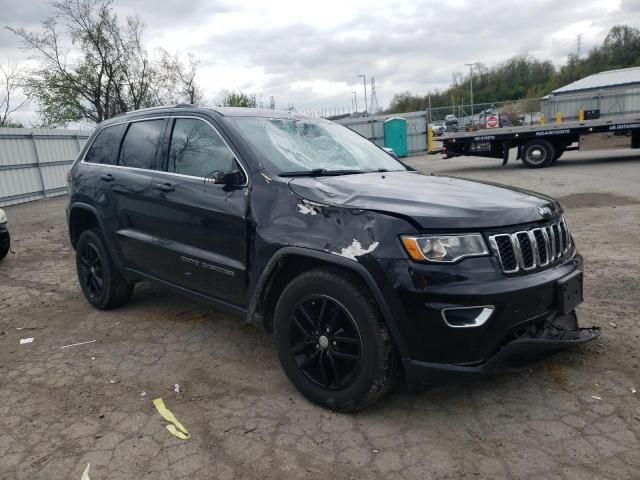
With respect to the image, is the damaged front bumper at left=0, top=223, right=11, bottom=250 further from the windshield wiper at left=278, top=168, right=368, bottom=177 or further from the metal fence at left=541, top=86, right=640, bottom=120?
the metal fence at left=541, top=86, right=640, bottom=120

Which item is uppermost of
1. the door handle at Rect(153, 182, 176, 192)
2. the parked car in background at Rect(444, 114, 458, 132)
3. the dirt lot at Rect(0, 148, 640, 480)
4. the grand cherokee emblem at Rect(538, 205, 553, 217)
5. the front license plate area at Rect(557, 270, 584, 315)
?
the parked car in background at Rect(444, 114, 458, 132)

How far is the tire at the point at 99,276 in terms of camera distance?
4.75m

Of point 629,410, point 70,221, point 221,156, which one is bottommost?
point 629,410

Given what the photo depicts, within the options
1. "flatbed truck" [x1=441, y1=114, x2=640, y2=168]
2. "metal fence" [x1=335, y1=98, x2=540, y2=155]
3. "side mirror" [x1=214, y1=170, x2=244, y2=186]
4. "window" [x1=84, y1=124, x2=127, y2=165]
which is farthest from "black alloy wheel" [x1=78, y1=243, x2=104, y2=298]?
"metal fence" [x1=335, y1=98, x2=540, y2=155]

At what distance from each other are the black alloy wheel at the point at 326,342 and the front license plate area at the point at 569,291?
1095 mm

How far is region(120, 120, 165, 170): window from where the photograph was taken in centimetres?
420

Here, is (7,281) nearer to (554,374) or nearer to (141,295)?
(141,295)

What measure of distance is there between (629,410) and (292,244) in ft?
6.75

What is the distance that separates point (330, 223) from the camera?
9.39 ft

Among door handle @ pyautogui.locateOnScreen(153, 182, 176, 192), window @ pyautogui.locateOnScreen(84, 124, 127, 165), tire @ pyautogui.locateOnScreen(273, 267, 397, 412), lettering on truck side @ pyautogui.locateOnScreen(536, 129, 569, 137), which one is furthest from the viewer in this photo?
lettering on truck side @ pyautogui.locateOnScreen(536, 129, 569, 137)

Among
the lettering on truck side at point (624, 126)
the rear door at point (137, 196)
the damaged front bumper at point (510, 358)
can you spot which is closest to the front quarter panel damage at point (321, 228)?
the damaged front bumper at point (510, 358)

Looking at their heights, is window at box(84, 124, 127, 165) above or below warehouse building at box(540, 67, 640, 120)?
below

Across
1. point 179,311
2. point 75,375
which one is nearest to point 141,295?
point 179,311

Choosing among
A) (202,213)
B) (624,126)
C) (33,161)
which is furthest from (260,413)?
(33,161)
